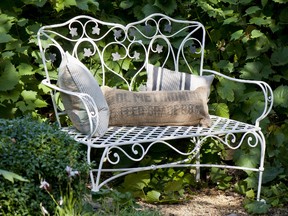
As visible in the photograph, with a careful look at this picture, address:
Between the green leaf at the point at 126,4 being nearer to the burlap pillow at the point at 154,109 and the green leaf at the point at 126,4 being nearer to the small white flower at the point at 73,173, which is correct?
the burlap pillow at the point at 154,109

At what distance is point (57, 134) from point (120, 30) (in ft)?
4.68

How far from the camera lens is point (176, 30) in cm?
408

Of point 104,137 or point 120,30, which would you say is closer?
point 104,137

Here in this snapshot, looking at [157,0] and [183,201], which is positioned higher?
[157,0]

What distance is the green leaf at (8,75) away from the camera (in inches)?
141

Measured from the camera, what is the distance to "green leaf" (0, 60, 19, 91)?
11.8ft

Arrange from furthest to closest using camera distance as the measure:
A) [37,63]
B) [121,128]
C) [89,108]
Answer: [37,63] → [121,128] → [89,108]

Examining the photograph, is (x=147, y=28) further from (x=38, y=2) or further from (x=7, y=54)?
(x=7, y=54)

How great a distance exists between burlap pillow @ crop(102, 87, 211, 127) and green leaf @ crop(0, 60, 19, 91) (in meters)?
0.50

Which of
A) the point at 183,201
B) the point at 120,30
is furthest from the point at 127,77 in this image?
the point at 183,201

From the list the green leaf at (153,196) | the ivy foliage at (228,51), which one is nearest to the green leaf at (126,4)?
the ivy foliage at (228,51)

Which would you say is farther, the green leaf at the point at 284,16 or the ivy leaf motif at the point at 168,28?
the ivy leaf motif at the point at 168,28

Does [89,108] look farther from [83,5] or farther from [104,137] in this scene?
[83,5]

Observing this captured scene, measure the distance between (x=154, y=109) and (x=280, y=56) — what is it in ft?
2.85
